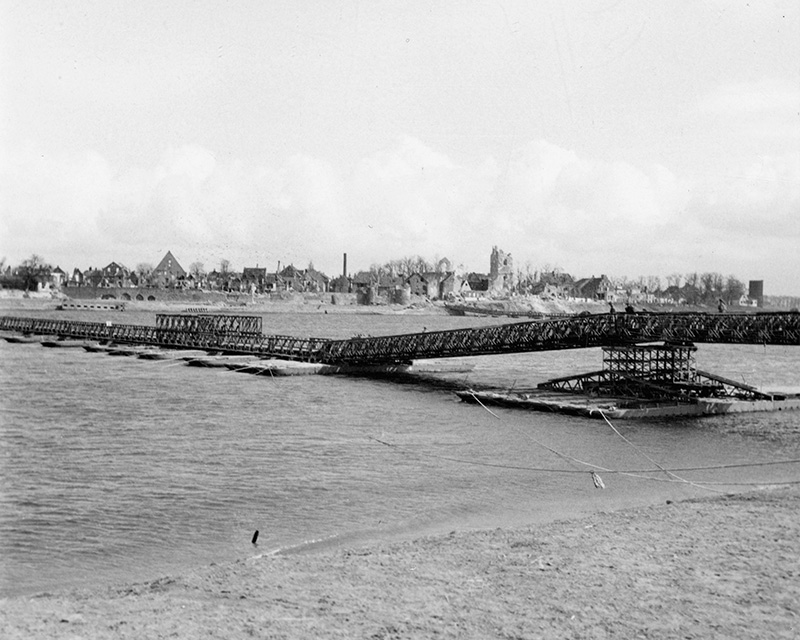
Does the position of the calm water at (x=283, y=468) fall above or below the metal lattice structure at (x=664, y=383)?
below

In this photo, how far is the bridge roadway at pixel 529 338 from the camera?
46.0 m

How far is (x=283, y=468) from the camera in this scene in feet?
101

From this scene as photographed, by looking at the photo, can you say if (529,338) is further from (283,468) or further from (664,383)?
(283,468)

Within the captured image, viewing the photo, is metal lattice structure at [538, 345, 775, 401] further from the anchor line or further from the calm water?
the anchor line

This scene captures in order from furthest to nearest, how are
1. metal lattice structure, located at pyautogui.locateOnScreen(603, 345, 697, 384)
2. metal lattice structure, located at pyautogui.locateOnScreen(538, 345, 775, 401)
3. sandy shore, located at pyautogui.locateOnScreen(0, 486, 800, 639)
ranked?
metal lattice structure, located at pyautogui.locateOnScreen(603, 345, 697, 384)
metal lattice structure, located at pyautogui.locateOnScreen(538, 345, 775, 401)
sandy shore, located at pyautogui.locateOnScreen(0, 486, 800, 639)

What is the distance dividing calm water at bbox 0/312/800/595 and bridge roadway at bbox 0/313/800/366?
16.3ft

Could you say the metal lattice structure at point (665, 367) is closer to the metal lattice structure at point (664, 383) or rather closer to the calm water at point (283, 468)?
the metal lattice structure at point (664, 383)

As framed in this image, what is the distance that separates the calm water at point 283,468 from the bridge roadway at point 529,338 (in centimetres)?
498

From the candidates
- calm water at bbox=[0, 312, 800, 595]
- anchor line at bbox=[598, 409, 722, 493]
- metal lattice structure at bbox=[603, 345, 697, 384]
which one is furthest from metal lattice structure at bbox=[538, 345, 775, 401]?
anchor line at bbox=[598, 409, 722, 493]

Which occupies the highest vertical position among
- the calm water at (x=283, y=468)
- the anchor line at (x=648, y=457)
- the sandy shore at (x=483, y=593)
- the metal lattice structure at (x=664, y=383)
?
the metal lattice structure at (x=664, y=383)

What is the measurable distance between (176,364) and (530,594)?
67556 mm

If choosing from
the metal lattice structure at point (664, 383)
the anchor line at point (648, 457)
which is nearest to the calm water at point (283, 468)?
the anchor line at point (648, 457)

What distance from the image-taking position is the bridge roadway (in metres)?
46.0

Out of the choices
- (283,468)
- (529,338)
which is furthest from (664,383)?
(283,468)
